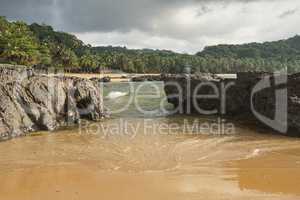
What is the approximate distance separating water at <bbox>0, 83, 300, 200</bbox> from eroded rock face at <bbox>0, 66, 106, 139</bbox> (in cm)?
98

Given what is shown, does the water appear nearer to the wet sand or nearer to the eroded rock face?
the wet sand

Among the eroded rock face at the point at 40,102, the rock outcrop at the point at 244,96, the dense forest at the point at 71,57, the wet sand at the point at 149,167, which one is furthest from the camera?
the dense forest at the point at 71,57

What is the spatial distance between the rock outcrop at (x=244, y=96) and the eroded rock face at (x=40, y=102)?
26.0ft

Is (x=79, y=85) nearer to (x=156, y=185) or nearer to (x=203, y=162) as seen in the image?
(x=203, y=162)

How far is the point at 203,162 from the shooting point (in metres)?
14.6

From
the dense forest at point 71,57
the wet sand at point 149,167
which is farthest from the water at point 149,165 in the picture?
the dense forest at point 71,57

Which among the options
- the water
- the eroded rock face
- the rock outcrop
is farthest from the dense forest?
the water

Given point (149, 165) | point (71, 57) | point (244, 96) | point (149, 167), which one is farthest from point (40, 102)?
point (71, 57)

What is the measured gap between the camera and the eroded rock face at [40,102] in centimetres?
1966

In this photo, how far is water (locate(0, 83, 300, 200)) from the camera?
428 inches

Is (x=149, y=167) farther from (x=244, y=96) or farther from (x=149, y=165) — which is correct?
(x=244, y=96)

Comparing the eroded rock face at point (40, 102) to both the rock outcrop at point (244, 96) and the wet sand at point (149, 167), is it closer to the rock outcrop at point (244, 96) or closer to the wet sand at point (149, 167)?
the wet sand at point (149, 167)

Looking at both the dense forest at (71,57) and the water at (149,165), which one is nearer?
the water at (149,165)

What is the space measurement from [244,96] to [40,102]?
12896 millimetres
